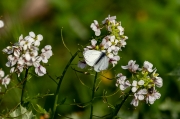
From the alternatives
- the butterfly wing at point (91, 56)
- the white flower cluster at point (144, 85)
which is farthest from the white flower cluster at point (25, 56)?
the white flower cluster at point (144, 85)

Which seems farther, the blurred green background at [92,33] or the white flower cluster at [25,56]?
the blurred green background at [92,33]

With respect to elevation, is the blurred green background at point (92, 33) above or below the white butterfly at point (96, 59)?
above

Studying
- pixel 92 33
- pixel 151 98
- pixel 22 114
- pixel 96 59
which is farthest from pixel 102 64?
pixel 92 33

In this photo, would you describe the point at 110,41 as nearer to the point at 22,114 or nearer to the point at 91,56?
the point at 91,56

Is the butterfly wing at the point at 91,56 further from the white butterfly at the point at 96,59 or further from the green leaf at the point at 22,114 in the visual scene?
the green leaf at the point at 22,114

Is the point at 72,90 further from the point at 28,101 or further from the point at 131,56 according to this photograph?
the point at 28,101

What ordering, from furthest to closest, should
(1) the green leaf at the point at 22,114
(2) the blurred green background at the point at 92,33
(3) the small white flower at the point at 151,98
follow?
(2) the blurred green background at the point at 92,33 → (1) the green leaf at the point at 22,114 → (3) the small white flower at the point at 151,98

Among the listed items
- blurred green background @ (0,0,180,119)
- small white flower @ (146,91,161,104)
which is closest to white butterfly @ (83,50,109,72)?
small white flower @ (146,91,161,104)
